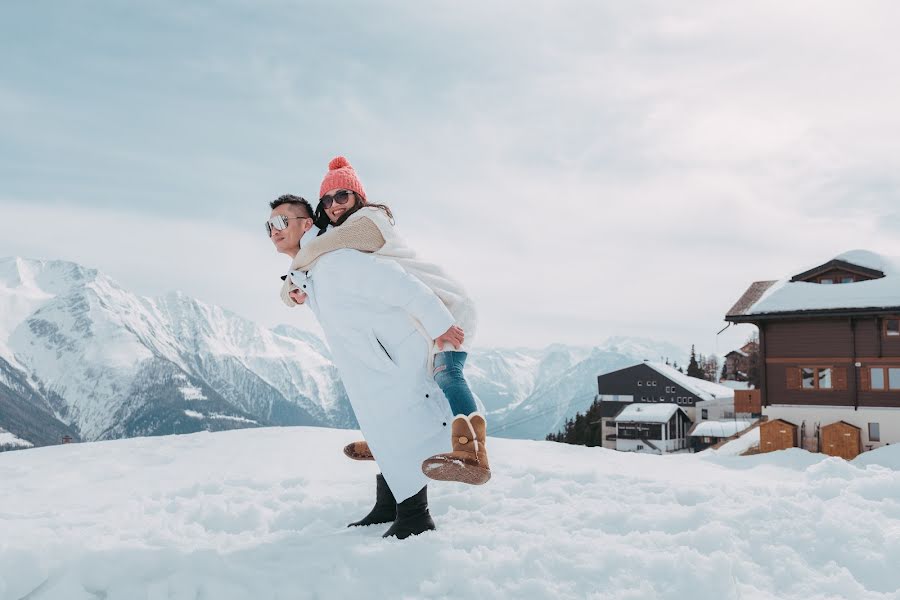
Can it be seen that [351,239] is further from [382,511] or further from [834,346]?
[834,346]

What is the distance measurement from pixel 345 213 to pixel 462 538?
2263 millimetres

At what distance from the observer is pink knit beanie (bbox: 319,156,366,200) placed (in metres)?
4.66

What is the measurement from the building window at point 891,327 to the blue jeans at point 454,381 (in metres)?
24.3

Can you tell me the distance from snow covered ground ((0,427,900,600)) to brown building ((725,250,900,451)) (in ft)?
69.2

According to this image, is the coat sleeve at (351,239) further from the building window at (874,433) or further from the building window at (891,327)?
the building window at (874,433)

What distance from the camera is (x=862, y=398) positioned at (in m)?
24.0

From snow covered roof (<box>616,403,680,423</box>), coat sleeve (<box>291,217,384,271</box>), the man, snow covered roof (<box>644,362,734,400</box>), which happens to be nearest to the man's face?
coat sleeve (<box>291,217,384,271</box>)

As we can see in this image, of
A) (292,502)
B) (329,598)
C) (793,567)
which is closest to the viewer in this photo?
(329,598)

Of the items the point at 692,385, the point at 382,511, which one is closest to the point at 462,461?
the point at 382,511

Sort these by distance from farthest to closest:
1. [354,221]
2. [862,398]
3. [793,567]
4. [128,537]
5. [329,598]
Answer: [862,398], [354,221], [128,537], [793,567], [329,598]

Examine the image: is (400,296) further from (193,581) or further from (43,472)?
(43,472)

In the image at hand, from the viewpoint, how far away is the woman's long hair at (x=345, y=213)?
462cm

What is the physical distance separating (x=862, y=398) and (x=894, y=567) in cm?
2398

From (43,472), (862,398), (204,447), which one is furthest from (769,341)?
(43,472)
